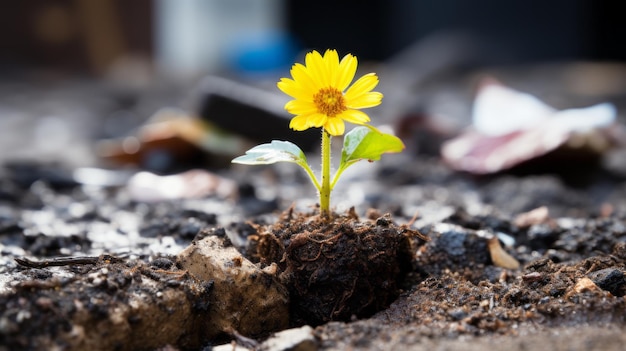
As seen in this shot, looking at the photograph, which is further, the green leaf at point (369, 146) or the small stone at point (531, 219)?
the small stone at point (531, 219)

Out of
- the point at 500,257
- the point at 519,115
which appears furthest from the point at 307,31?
the point at 500,257

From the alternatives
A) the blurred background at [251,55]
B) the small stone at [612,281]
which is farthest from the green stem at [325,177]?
the blurred background at [251,55]

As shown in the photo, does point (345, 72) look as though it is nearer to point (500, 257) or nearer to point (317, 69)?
point (317, 69)

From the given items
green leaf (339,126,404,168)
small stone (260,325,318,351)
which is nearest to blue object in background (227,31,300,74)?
green leaf (339,126,404,168)

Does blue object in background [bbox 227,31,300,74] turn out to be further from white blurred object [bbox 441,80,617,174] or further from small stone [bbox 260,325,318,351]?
small stone [bbox 260,325,318,351]

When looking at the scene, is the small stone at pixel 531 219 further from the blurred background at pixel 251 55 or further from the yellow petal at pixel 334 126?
the blurred background at pixel 251 55

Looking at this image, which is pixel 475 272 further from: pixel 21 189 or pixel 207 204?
pixel 21 189

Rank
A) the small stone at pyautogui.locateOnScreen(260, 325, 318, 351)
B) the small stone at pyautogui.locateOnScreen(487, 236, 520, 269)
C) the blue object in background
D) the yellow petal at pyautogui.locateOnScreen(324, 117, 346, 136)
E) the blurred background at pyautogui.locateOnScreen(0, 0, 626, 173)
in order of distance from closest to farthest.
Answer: the small stone at pyautogui.locateOnScreen(260, 325, 318, 351)
the yellow petal at pyautogui.locateOnScreen(324, 117, 346, 136)
the small stone at pyautogui.locateOnScreen(487, 236, 520, 269)
the blurred background at pyautogui.locateOnScreen(0, 0, 626, 173)
the blue object in background
